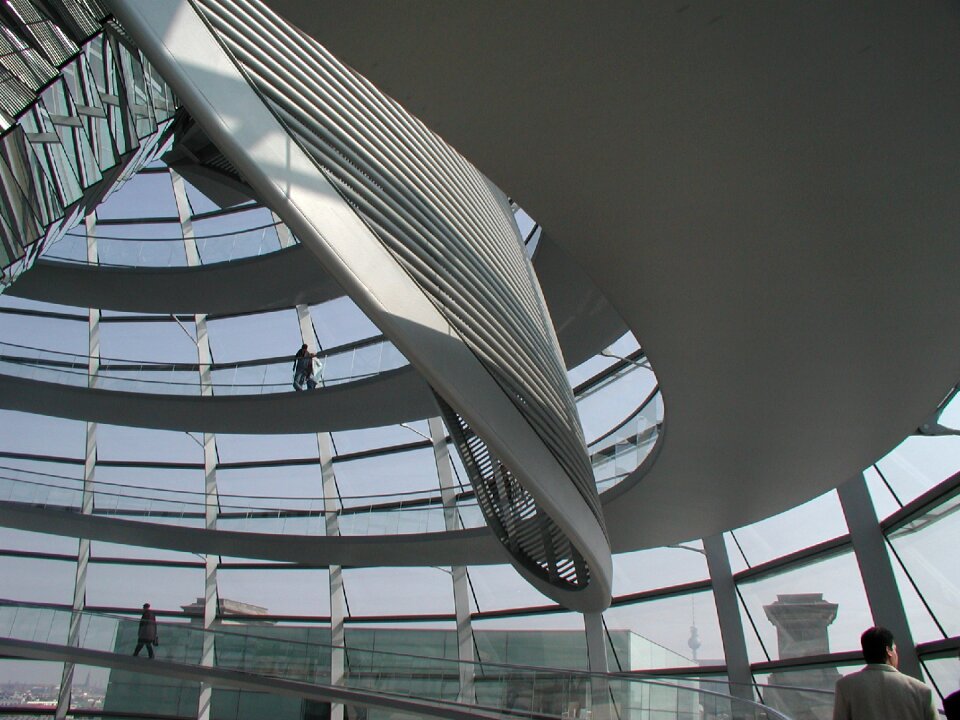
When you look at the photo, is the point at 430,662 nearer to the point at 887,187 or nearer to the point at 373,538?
the point at 373,538

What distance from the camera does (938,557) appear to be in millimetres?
10703

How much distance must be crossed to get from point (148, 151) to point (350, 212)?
11.9 meters

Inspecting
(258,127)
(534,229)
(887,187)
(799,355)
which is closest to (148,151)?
(534,229)

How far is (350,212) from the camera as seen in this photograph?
235 inches

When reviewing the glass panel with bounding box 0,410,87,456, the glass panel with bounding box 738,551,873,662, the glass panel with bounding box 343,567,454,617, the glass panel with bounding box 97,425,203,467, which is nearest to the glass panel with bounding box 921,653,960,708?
the glass panel with bounding box 738,551,873,662

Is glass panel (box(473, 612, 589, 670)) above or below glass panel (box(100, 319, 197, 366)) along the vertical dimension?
below

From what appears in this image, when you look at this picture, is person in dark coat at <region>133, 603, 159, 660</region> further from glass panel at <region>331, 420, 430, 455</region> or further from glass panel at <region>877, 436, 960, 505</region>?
glass panel at <region>877, 436, 960, 505</region>

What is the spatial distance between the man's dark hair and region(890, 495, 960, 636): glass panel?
8077mm

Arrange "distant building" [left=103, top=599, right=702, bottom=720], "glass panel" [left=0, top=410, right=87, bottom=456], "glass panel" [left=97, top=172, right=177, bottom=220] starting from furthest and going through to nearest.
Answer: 1. "glass panel" [left=97, top=172, right=177, bottom=220]
2. "glass panel" [left=0, top=410, right=87, bottom=456]
3. "distant building" [left=103, top=599, right=702, bottom=720]

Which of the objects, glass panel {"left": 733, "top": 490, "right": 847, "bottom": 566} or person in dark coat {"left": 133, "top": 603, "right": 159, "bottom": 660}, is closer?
glass panel {"left": 733, "top": 490, "right": 847, "bottom": 566}

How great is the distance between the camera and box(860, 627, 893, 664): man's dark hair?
3.34 meters

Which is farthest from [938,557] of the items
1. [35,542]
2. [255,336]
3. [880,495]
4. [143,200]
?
[35,542]

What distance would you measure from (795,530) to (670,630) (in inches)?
165

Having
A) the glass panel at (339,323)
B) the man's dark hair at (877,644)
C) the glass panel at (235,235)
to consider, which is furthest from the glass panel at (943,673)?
the glass panel at (235,235)
